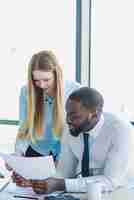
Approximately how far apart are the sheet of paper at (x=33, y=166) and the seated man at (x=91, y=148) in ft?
0.12

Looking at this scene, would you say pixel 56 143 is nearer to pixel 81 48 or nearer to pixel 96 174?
pixel 96 174

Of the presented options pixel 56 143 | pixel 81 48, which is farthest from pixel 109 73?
pixel 56 143

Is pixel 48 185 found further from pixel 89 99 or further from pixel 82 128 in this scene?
pixel 89 99

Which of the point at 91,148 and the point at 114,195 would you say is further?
the point at 91,148

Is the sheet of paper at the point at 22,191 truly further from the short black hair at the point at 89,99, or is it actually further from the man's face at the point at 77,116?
the short black hair at the point at 89,99

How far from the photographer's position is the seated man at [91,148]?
5.86 feet

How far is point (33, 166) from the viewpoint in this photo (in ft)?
5.90

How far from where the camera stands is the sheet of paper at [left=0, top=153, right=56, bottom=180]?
176 cm

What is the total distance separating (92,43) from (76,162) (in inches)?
81.9

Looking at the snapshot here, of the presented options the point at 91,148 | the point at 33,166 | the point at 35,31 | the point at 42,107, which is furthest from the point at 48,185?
the point at 35,31

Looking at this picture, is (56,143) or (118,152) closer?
(118,152)

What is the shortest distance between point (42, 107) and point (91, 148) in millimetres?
623

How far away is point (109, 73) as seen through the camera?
3863mm

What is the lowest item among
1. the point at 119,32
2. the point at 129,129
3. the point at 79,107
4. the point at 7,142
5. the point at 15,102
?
the point at 7,142
